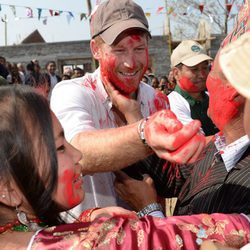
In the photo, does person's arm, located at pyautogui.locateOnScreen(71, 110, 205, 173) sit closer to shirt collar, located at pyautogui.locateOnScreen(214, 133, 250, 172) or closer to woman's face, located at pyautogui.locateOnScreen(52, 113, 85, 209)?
woman's face, located at pyautogui.locateOnScreen(52, 113, 85, 209)

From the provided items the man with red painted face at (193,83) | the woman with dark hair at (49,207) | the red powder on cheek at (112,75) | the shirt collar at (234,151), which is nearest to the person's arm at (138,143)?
the woman with dark hair at (49,207)

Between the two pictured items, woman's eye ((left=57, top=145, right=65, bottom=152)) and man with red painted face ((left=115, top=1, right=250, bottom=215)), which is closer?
woman's eye ((left=57, top=145, right=65, bottom=152))

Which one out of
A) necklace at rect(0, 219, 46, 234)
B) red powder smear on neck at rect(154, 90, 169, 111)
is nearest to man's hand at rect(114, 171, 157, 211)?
red powder smear on neck at rect(154, 90, 169, 111)

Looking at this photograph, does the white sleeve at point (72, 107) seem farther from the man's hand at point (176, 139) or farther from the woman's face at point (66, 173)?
the man's hand at point (176, 139)

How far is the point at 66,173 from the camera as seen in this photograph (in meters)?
1.51

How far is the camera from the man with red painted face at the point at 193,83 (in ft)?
14.9

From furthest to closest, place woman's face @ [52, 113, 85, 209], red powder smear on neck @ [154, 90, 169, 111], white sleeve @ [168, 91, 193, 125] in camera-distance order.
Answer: white sleeve @ [168, 91, 193, 125] < red powder smear on neck @ [154, 90, 169, 111] < woman's face @ [52, 113, 85, 209]

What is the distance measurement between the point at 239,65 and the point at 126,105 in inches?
55.0

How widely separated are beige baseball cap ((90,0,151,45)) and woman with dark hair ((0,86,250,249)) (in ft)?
2.85

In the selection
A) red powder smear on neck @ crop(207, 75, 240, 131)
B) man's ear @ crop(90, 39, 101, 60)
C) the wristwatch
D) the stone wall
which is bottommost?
the wristwatch

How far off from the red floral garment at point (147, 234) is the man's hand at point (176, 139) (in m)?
0.20

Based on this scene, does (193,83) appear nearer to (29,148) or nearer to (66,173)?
(66,173)

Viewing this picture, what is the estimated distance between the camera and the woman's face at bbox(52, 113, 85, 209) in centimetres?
149

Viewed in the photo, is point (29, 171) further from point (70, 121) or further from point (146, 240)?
point (70, 121)
